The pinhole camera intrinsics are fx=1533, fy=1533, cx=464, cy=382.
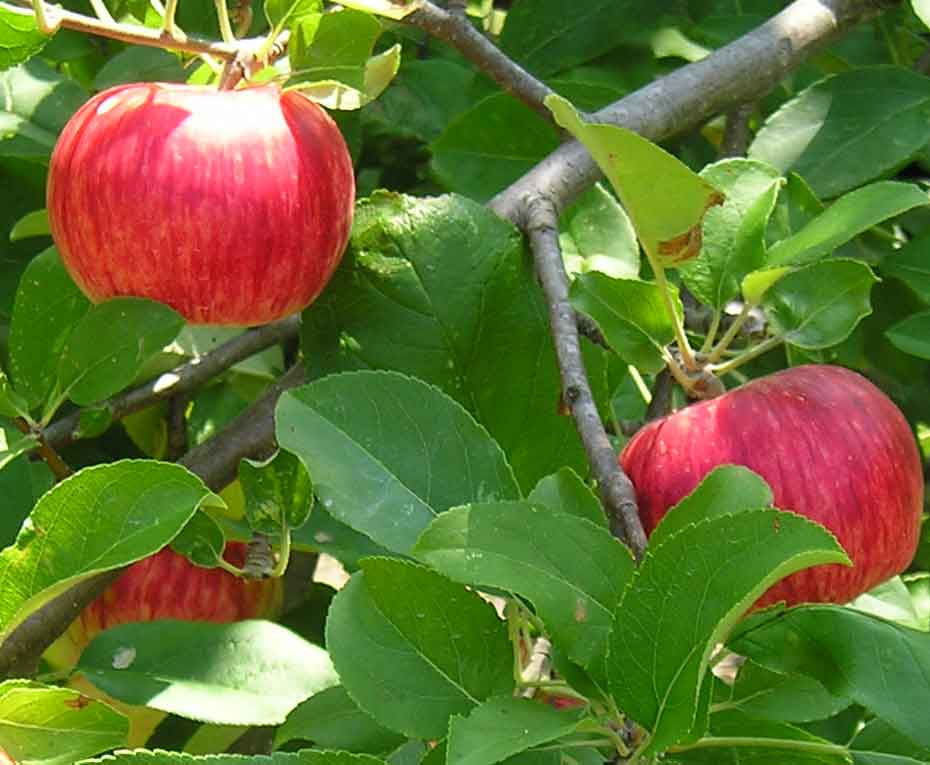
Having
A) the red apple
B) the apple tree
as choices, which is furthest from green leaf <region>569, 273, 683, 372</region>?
the red apple

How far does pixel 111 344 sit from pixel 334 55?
223 millimetres

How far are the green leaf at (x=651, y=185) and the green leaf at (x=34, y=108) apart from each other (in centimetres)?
56

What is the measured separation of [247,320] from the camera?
91 cm

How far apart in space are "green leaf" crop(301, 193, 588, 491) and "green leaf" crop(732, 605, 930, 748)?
0.27 metres

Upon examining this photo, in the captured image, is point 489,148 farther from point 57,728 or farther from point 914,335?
point 57,728

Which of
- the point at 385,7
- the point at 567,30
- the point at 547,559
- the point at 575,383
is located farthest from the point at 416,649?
the point at 567,30

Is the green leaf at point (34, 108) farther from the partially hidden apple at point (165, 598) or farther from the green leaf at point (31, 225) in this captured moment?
the partially hidden apple at point (165, 598)

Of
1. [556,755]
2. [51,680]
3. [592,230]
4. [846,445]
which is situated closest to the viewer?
[556,755]

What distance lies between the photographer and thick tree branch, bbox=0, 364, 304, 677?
946 millimetres

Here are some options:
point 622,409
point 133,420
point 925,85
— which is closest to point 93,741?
point 133,420

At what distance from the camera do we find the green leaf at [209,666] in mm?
935

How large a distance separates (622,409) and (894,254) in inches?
10.6

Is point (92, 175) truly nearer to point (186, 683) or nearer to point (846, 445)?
point (186, 683)

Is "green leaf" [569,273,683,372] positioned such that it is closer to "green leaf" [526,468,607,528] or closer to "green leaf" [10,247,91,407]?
"green leaf" [526,468,607,528]
